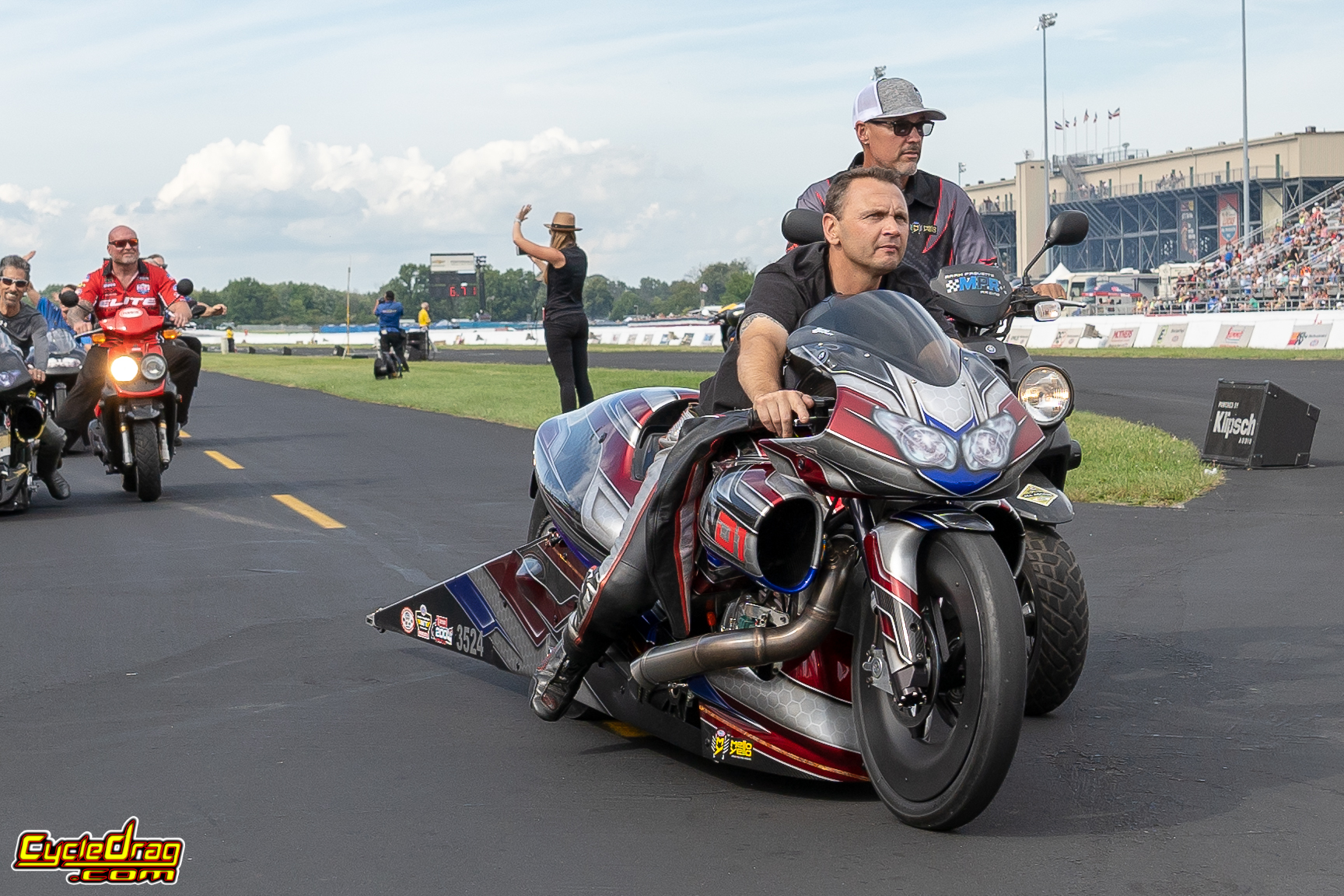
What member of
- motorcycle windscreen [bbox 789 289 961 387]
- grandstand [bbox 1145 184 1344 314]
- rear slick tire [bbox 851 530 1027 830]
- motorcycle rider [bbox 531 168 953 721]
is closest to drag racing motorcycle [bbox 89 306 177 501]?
motorcycle rider [bbox 531 168 953 721]

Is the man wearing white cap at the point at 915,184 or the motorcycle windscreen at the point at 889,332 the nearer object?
the motorcycle windscreen at the point at 889,332

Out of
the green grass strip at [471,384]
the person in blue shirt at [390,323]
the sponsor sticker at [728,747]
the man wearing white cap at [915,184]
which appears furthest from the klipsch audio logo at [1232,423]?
the person in blue shirt at [390,323]

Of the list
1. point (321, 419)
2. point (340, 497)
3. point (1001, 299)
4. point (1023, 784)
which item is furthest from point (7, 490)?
point (321, 419)

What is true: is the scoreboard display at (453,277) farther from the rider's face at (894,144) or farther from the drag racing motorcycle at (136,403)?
the rider's face at (894,144)

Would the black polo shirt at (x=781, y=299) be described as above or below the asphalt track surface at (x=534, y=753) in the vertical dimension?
above

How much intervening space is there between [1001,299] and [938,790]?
243 centimetres

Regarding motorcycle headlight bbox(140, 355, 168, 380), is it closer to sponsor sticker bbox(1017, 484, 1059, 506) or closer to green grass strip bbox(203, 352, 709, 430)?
green grass strip bbox(203, 352, 709, 430)

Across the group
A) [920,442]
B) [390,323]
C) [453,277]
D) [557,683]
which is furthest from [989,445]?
[453,277]

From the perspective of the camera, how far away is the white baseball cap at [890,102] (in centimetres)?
650

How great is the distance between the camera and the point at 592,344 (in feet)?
210

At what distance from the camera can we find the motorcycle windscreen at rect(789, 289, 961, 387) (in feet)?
13.4

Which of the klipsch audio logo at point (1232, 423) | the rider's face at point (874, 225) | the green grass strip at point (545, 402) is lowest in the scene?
the green grass strip at point (545, 402)

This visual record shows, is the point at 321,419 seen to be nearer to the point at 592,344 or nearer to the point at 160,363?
the point at 160,363

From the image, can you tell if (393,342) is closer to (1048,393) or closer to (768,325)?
(1048,393)
